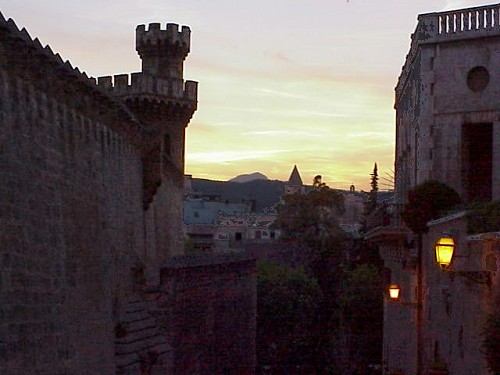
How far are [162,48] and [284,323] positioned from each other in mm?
19877

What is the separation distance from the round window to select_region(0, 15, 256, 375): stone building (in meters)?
8.02

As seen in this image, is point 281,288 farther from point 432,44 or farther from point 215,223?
point 215,223

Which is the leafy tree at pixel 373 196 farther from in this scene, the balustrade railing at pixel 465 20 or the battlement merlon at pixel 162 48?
the balustrade railing at pixel 465 20

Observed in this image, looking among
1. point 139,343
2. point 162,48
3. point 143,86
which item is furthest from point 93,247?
point 162,48

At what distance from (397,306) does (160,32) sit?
Result: 13249 mm

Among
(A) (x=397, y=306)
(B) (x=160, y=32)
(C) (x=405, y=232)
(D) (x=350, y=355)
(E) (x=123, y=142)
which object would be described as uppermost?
(B) (x=160, y=32)

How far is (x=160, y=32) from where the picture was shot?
119 feet

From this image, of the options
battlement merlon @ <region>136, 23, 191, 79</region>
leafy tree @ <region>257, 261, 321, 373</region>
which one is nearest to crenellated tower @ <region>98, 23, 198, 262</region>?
battlement merlon @ <region>136, 23, 191, 79</region>

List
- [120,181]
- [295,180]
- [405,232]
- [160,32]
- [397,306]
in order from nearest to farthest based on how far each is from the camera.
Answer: [120,181]
[405,232]
[397,306]
[160,32]
[295,180]

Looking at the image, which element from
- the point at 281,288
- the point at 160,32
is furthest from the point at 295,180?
the point at 160,32

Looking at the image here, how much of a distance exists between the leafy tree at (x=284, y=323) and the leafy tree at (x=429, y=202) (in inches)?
1122

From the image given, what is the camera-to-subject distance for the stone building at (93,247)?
39.9 ft

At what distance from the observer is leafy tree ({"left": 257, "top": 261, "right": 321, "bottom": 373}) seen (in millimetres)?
51094

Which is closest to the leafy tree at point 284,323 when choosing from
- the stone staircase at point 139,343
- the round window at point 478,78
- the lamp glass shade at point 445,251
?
the round window at point 478,78
